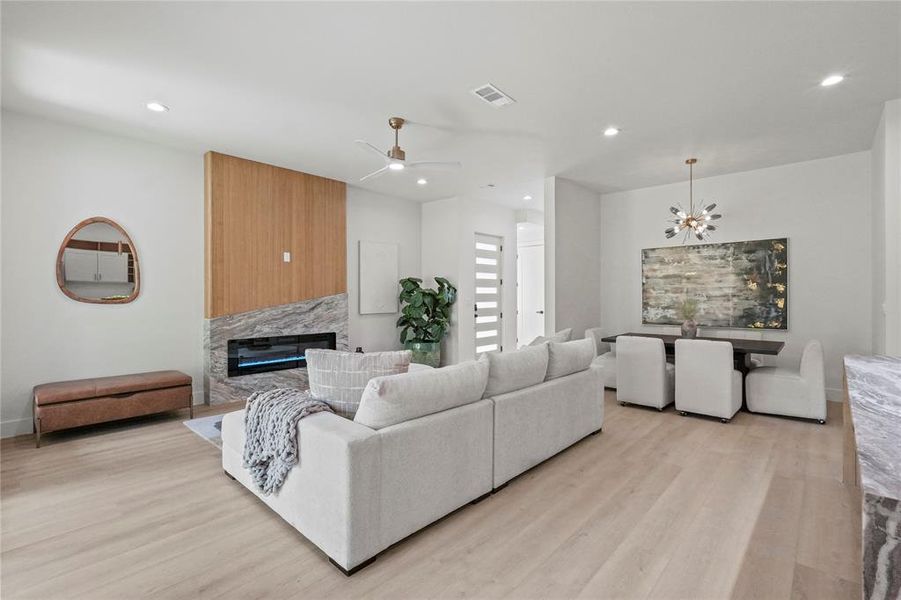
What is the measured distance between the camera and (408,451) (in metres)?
2.18

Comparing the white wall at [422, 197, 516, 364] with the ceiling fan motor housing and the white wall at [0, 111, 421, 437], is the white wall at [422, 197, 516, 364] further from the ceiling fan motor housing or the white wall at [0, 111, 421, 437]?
the white wall at [0, 111, 421, 437]

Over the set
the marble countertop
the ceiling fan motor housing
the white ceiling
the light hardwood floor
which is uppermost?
the white ceiling

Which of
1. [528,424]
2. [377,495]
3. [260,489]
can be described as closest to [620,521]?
[528,424]

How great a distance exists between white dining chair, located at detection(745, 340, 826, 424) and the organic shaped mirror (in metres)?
6.36

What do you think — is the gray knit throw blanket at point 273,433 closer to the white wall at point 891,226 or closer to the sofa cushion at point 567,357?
the sofa cushion at point 567,357

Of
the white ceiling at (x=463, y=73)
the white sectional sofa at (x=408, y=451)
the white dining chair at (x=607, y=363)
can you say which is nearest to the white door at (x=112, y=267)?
the white ceiling at (x=463, y=73)

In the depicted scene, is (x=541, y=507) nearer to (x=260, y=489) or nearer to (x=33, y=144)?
(x=260, y=489)

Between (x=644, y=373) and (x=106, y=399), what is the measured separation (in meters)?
5.12

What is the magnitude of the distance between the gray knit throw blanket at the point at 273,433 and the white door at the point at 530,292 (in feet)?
23.6

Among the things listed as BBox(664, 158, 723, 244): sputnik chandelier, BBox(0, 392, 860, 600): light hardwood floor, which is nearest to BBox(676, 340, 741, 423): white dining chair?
BBox(0, 392, 860, 600): light hardwood floor

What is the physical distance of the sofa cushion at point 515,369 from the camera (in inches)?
111

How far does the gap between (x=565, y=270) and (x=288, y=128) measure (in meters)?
3.75

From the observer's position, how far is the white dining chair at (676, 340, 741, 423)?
416 cm

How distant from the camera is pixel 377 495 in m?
2.04
